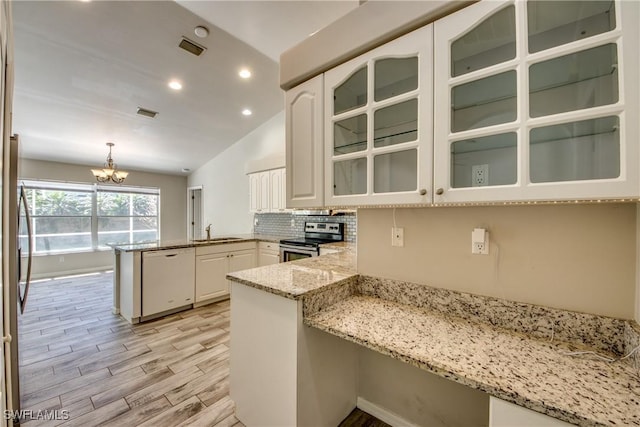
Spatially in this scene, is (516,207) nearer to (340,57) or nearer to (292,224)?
(340,57)

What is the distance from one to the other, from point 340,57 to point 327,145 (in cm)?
45

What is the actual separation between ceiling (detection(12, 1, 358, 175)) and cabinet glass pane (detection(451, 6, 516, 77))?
6.09ft

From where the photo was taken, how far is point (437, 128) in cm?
105

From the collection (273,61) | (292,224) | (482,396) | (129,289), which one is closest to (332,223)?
(292,224)

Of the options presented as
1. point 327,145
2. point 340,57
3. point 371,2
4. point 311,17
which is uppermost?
point 311,17

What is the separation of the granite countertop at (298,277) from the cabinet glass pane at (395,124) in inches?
32.1

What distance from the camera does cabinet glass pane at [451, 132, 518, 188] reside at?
0.98 metres

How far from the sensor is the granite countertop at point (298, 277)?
4.56 ft

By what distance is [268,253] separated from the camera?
420 centimetres

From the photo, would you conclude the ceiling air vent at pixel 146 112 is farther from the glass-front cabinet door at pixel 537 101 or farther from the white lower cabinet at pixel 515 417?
the white lower cabinet at pixel 515 417

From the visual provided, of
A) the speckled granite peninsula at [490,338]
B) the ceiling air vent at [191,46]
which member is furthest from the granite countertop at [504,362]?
the ceiling air vent at [191,46]

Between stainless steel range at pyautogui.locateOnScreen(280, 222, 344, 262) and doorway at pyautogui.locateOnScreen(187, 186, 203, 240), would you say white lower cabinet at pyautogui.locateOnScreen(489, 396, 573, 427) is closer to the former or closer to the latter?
stainless steel range at pyautogui.locateOnScreen(280, 222, 344, 262)

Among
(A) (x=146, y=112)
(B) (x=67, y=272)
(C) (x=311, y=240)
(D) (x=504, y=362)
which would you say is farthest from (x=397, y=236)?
(B) (x=67, y=272)

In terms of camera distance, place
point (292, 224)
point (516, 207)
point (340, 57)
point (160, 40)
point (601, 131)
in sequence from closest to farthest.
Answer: point (601, 131), point (516, 207), point (340, 57), point (160, 40), point (292, 224)
